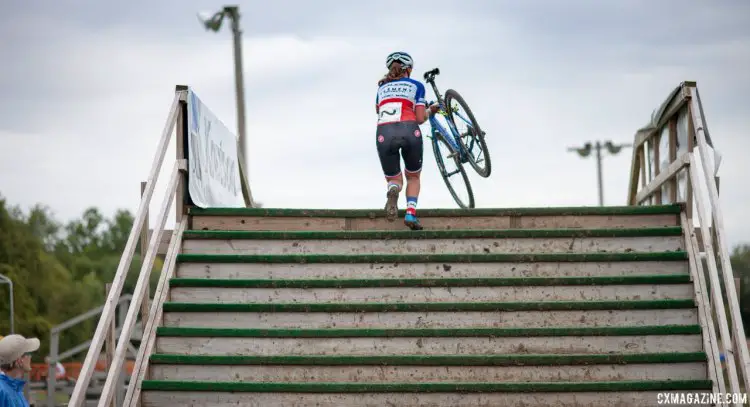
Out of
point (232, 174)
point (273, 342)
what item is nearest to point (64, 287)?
point (232, 174)

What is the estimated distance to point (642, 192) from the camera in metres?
11.5

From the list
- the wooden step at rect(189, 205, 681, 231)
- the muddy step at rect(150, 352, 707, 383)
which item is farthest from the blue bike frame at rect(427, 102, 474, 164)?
the muddy step at rect(150, 352, 707, 383)

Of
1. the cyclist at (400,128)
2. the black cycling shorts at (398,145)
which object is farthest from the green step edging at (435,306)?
the black cycling shorts at (398,145)

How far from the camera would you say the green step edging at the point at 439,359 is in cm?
816

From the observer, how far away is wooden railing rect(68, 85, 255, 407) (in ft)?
24.0

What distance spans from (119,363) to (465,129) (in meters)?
5.08

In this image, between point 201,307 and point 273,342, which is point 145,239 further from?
point 273,342

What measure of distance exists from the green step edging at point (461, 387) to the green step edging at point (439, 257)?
4.21ft

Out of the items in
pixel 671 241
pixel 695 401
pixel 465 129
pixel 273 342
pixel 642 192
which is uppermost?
pixel 465 129

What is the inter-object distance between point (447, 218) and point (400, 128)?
0.95 metres

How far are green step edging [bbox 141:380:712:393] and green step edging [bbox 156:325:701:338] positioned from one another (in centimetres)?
48

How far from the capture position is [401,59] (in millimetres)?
10148

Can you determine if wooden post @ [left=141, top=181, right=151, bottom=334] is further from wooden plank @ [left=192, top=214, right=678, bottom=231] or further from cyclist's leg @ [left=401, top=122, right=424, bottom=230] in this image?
cyclist's leg @ [left=401, top=122, right=424, bottom=230]

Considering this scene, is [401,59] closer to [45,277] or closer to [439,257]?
[439,257]
